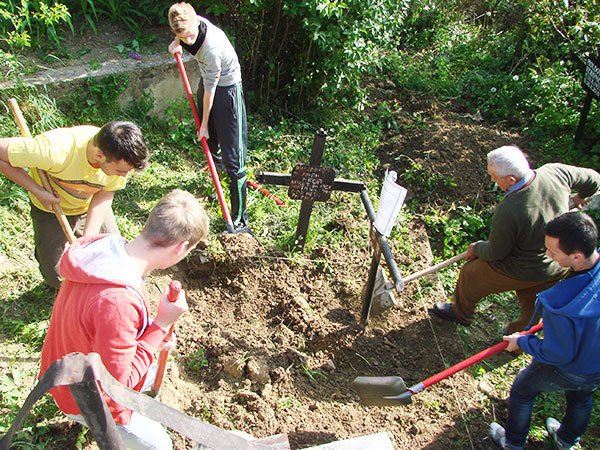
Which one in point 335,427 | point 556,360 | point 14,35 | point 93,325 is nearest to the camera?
point 93,325

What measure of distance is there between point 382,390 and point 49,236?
234cm

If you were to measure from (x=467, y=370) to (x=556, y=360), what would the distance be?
1.17 metres

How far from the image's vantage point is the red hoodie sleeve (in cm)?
200

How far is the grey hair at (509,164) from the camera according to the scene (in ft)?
11.3

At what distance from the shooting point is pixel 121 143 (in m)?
2.79

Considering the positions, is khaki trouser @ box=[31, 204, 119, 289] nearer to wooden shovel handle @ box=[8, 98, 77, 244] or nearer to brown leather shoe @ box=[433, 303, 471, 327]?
wooden shovel handle @ box=[8, 98, 77, 244]

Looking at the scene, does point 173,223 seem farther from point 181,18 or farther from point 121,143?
point 181,18

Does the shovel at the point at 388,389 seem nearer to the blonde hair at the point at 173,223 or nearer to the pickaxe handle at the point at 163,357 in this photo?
the pickaxe handle at the point at 163,357

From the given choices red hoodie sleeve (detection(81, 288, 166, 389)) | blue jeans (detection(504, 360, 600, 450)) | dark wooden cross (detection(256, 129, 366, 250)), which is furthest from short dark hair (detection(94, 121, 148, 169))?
blue jeans (detection(504, 360, 600, 450))

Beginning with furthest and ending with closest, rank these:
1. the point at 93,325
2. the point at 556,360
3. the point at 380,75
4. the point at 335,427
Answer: the point at 380,75
the point at 335,427
the point at 556,360
the point at 93,325

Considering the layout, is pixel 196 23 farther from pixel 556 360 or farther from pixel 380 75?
pixel 380 75

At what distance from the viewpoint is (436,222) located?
17.4 feet

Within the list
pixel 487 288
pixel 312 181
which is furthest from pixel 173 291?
pixel 487 288

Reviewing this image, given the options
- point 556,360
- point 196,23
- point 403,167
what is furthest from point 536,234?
point 196,23
